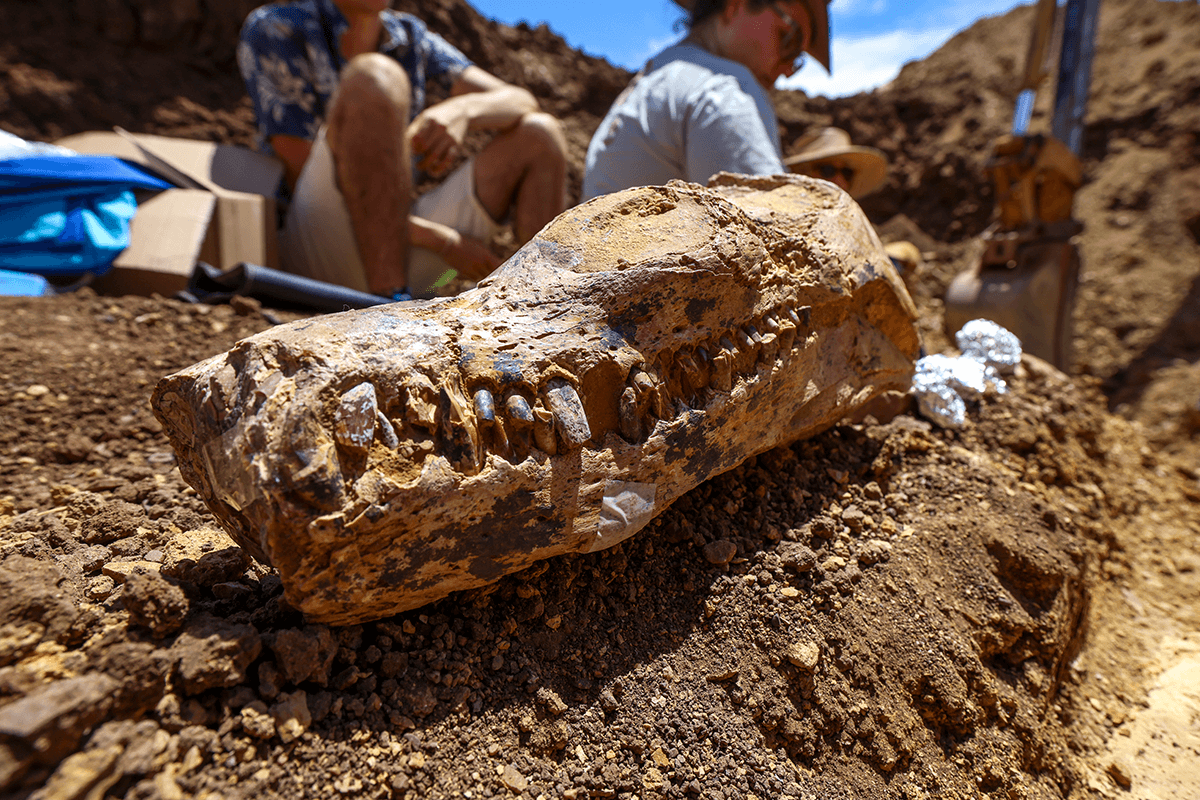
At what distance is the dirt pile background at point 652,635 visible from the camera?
0.86m

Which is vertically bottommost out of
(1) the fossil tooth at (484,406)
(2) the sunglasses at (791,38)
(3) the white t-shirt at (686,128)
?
(1) the fossil tooth at (484,406)

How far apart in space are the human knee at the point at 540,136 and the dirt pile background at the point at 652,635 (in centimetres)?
130

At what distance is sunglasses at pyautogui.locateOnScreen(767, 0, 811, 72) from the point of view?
97.8 inches

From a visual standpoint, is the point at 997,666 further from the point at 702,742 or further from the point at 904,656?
the point at 702,742

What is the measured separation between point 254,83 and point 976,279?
4163mm

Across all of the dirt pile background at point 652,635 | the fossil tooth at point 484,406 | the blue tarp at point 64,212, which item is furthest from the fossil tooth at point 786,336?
the blue tarp at point 64,212

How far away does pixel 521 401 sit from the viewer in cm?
103

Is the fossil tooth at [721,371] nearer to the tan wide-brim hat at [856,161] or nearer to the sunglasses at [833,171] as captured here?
the tan wide-brim hat at [856,161]

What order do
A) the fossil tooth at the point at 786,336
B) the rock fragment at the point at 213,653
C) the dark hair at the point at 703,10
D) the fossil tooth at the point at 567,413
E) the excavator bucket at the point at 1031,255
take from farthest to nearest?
the excavator bucket at the point at 1031,255, the dark hair at the point at 703,10, the fossil tooth at the point at 786,336, the fossil tooth at the point at 567,413, the rock fragment at the point at 213,653

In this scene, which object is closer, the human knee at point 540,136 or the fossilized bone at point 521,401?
the fossilized bone at point 521,401

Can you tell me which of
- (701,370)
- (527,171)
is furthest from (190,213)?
(701,370)

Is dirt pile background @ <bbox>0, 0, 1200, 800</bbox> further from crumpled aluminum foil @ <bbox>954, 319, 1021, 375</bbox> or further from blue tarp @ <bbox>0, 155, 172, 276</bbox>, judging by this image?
blue tarp @ <bbox>0, 155, 172, 276</bbox>

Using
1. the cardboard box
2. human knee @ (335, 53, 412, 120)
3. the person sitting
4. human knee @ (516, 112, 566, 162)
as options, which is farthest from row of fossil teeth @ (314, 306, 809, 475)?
the cardboard box

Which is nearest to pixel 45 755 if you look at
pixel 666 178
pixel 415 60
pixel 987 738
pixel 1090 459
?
pixel 987 738
